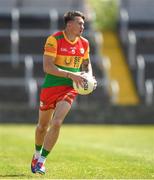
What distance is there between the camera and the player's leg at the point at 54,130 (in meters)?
12.6

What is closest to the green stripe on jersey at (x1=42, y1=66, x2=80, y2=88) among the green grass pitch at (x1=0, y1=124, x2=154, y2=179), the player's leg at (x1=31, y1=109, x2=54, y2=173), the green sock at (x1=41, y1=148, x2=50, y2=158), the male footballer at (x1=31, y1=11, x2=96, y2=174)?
the male footballer at (x1=31, y1=11, x2=96, y2=174)

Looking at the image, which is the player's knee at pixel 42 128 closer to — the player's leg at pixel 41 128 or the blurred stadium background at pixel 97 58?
the player's leg at pixel 41 128

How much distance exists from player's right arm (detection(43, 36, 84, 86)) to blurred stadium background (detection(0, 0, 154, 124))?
19199 millimetres

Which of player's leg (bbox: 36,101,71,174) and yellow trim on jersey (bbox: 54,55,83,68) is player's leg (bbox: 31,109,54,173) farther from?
yellow trim on jersey (bbox: 54,55,83,68)

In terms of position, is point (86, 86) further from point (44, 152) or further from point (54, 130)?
point (44, 152)

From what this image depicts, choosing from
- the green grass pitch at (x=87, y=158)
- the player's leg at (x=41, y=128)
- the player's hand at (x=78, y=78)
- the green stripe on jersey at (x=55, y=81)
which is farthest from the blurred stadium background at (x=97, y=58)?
the player's hand at (x=78, y=78)

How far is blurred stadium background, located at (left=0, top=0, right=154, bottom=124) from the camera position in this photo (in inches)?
1292

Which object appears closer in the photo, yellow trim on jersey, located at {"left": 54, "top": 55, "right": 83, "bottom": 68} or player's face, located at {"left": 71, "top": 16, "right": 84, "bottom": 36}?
player's face, located at {"left": 71, "top": 16, "right": 84, "bottom": 36}

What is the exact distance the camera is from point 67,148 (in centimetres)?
1900

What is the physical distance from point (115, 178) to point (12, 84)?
84.5ft

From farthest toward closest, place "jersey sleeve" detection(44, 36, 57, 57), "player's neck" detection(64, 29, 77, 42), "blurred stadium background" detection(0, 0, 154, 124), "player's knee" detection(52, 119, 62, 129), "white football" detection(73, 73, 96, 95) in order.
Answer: "blurred stadium background" detection(0, 0, 154, 124) → "player's neck" detection(64, 29, 77, 42) → "jersey sleeve" detection(44, 36, 57, 57) → "white football" detection(73, 73, 96, 95) → "player's knee" detection(52, 119, 62, 129)

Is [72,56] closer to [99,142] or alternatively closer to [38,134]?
[38,134]

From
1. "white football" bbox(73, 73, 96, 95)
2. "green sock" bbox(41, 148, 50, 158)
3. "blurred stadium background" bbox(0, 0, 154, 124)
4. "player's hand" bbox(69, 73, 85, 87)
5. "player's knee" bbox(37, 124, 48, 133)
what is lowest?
"blurred stadium background" bbox(0, 0, 154, 124)

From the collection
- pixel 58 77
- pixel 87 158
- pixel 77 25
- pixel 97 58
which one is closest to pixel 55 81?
pixel 58 77
